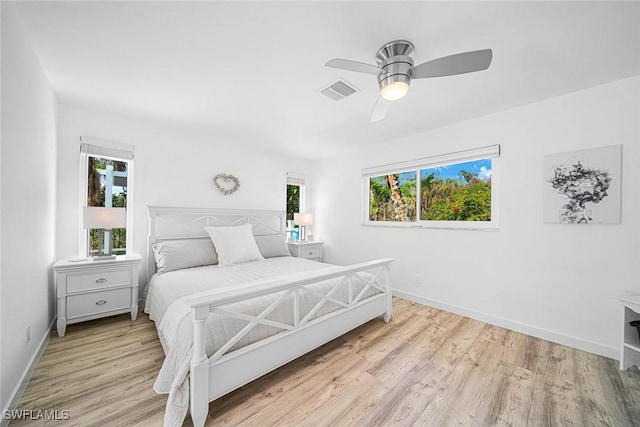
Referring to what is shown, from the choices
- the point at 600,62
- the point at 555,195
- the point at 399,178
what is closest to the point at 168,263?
the point at 399,178

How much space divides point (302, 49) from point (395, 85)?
733 millimetres

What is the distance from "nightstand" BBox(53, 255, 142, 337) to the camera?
238cm

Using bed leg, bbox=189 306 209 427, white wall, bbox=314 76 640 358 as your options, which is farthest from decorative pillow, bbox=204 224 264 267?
white wall, bbox=314 76 640 358

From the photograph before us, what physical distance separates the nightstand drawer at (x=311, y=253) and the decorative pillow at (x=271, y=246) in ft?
2.25

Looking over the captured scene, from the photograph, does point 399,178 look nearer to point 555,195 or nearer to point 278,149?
point 555,195

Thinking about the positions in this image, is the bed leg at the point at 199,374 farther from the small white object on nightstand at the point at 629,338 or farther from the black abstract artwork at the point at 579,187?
the black abstract artwork at the point at 579,187

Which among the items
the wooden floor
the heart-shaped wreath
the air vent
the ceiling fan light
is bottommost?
the wooden floor

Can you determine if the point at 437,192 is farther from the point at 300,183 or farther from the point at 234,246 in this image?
the point at 234,246

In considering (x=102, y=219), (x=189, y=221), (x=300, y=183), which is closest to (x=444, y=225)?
(x=300, y=183)

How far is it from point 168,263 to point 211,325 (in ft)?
5.39

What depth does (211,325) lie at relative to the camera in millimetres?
1564

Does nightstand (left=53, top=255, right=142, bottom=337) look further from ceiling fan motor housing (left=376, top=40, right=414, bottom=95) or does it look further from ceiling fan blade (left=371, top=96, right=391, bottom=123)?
ceiling fan motor housing (left=376, top=40, right=414, bottom=95)

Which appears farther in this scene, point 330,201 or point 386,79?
point 330,201

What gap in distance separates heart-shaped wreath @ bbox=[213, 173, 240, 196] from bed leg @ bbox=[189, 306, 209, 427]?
2.84 metres
